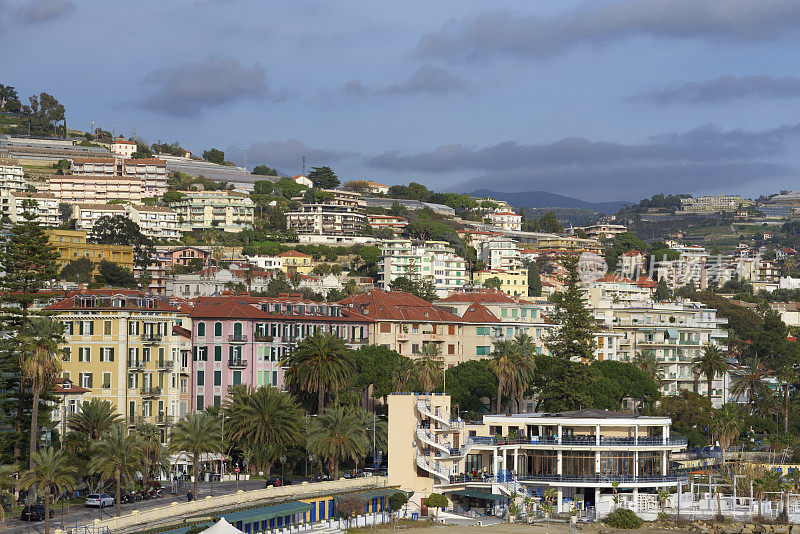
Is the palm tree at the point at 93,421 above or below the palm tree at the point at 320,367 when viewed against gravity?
below

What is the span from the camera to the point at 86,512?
6581cm

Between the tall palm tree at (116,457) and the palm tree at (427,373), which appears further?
the palm tree at (427,373)

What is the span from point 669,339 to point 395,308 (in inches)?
1532

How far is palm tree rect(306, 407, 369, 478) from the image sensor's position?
77.1 metres

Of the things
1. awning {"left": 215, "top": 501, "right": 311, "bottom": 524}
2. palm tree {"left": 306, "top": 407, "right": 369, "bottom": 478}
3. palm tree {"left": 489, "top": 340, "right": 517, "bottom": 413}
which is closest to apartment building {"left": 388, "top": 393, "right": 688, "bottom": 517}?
palm tree {"left": 306, "top": 407, "right": 369, "bottom": 478}

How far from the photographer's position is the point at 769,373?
153m

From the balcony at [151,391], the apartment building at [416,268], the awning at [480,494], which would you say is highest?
the apartment building at [416,268]

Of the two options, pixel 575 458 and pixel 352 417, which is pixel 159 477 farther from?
pixel 575 458

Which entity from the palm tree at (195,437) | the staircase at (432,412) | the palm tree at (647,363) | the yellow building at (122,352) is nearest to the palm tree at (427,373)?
the staircase at (432,412)

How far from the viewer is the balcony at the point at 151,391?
298ft

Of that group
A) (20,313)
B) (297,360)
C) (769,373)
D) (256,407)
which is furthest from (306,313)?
(769,373)

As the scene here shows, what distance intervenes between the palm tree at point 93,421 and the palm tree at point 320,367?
15.2 meters

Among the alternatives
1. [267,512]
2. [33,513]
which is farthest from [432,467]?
[33,513]

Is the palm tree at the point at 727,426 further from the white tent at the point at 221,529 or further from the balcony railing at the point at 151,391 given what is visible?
the white tent at the point at 221,529
